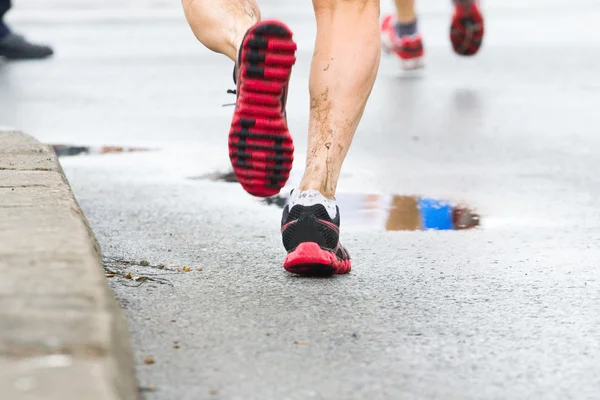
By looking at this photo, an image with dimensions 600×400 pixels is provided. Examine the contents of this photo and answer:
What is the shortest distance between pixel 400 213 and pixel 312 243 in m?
1.14

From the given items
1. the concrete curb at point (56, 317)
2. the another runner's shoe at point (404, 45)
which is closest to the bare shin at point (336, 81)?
the concrete curb at point (56, 317)

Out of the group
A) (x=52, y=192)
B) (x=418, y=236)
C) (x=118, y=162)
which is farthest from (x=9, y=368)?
(x=118, y=162)

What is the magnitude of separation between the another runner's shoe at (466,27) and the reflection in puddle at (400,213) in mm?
4438

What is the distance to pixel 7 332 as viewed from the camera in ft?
7.24

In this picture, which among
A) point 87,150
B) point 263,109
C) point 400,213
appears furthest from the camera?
point 87,150

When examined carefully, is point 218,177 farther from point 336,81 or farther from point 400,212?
point 336,81

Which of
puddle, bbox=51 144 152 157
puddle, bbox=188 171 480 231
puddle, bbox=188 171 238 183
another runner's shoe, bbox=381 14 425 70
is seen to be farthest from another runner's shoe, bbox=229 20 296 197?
another runner's shoe, bbox=381 14 425 70

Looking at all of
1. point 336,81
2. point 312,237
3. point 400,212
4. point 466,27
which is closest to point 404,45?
point 466,27

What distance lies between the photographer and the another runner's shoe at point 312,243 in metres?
3.29

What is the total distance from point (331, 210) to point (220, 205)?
45.4 inches

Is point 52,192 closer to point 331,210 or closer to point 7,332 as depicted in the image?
point 331,210

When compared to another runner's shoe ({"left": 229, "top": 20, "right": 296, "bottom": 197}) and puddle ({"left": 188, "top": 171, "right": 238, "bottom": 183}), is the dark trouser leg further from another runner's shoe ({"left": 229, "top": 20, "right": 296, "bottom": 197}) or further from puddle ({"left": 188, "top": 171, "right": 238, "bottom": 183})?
another runner's shoe ({"left": 229, "top": 20, "right": 296, "bottom": 197})

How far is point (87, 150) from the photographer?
574cm

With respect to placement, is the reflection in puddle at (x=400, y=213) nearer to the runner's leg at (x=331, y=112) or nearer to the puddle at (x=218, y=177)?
the puddle at (x=218, y=177)
